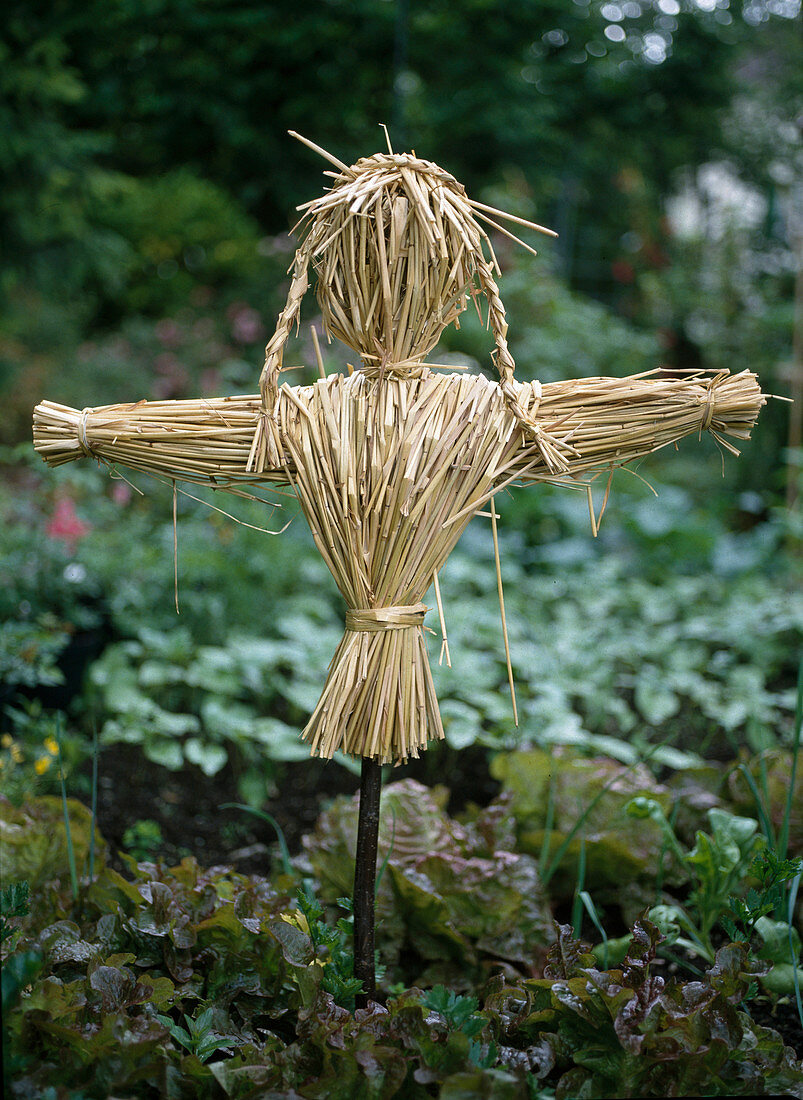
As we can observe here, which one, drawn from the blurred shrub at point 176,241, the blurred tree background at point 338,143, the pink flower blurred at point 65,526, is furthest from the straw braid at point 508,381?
the blurred shrub at point 176,241

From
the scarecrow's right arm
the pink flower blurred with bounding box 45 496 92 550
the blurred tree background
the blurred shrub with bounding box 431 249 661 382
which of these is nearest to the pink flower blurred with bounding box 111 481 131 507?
the pink flower blurred with bounding box 45 496 92 550

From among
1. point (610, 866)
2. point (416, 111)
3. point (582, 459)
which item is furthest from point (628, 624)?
point (416, 111)

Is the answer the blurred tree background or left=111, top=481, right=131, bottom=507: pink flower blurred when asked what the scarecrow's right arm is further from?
the blurred tree background

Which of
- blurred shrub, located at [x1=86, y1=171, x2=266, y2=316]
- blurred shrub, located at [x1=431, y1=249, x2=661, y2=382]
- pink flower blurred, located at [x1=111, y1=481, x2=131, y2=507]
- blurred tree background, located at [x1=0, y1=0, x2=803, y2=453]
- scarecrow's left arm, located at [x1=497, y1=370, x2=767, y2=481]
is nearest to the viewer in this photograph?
scarecrow's left arm, located at [x1=497, y1=370, x2=767, y2=481]

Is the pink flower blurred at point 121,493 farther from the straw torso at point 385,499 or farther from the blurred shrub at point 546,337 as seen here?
the straw torso at point 385,499

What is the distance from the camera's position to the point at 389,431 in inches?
46.6

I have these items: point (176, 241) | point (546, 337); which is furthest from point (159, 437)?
point (176, 241)

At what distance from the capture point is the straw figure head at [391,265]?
112cm

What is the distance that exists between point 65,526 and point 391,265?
2349 millimetres

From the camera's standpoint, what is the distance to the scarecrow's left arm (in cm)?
123

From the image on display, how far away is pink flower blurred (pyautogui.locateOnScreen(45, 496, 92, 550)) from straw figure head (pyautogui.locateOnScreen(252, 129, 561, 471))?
2.19 m

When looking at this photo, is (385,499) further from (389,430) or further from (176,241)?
(176,241)

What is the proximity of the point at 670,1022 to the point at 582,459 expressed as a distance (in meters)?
0.78

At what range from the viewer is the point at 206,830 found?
234cm
